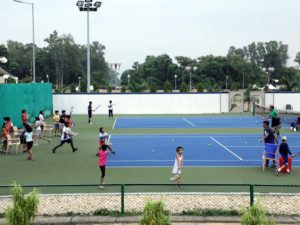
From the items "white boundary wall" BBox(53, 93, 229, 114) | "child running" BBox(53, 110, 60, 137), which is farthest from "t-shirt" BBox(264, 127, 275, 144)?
"white boundary wall" BBox(53, 93, 229, 114)

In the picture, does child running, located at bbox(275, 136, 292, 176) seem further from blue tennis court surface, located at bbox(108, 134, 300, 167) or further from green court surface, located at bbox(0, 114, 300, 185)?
blue tennis court surface, located at bbox(108, 134, 300, 167)

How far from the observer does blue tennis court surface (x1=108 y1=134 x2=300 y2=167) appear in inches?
702

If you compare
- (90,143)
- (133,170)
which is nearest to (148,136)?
(90,143)

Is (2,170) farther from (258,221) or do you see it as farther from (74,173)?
(258,221)

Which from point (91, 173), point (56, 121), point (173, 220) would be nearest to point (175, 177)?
point (91, 173)

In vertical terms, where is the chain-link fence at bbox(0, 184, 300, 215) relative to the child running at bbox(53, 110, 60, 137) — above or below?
below

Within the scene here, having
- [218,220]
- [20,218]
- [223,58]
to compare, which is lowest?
[218,220]

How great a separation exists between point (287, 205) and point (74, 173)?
7304 mm

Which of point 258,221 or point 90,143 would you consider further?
point 90,143

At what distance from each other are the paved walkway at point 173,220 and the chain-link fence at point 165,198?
0.38 meters

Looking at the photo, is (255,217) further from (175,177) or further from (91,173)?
(91,173)

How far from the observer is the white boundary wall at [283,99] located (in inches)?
1804

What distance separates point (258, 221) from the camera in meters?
7.14

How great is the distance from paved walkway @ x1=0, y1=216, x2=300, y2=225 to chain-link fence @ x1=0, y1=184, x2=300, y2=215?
1.25ft
